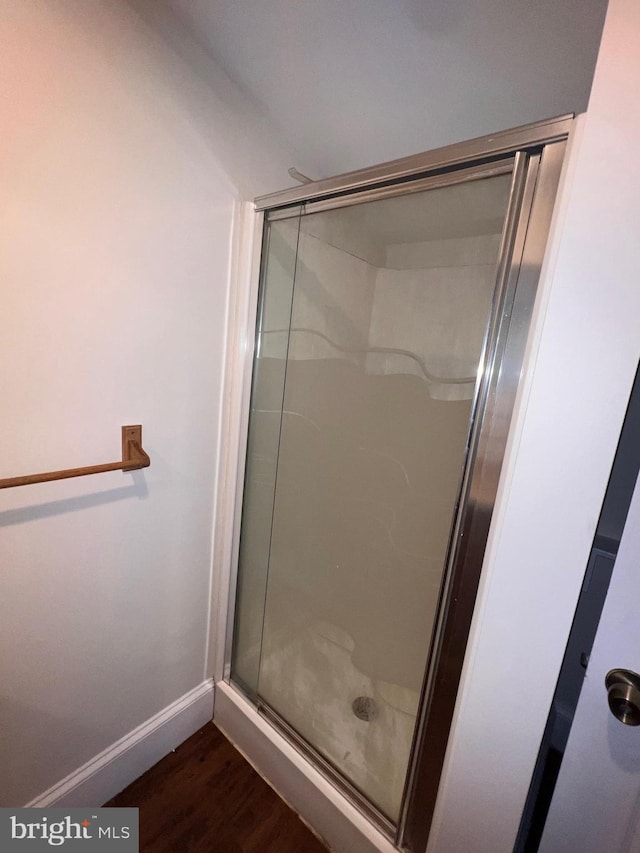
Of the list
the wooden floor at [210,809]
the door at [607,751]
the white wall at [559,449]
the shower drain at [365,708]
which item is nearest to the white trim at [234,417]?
the wooden floor at [210,809]

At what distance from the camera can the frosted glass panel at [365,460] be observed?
0.99 m

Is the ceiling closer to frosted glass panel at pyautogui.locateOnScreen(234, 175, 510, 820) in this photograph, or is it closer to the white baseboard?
frosted glass panel at pyautogui.locateOnScreen(234, 175, 510, 820)

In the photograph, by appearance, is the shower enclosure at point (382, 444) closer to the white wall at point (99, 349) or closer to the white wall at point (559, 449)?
the white wall at point (559, 449)

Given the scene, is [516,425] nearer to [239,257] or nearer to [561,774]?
[561,774]

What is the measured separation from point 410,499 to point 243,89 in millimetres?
1339

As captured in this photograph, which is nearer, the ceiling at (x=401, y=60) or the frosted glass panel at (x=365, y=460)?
the ceiling at (x=401, y=60)

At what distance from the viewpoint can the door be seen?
602 mm

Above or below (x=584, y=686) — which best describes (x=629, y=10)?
above

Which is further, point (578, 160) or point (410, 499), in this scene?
point (410, 499)

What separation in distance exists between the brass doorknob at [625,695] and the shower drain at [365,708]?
2.78 feet

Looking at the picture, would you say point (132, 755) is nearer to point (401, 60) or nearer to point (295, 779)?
point (295, 779)

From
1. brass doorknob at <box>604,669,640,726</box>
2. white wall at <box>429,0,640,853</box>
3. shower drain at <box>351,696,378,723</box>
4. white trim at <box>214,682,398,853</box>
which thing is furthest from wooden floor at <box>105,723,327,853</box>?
brass doorknob at <box>604,669,640,726</box>

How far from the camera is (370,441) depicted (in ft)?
3.97

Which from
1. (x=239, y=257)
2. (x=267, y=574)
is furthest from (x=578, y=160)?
→ (x=267, y=574)
